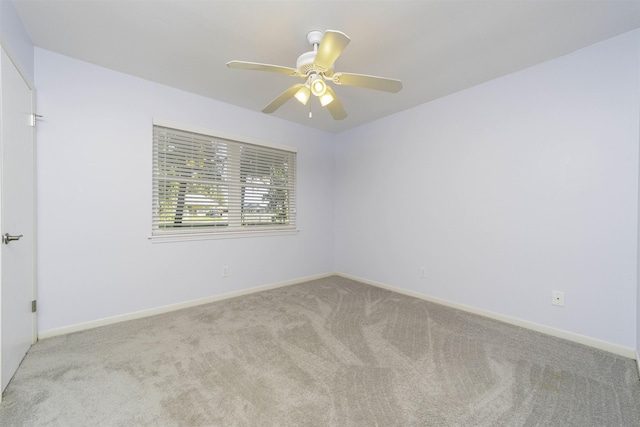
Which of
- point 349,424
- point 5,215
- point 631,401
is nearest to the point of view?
point 349,424

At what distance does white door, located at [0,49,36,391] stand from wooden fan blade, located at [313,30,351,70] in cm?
186

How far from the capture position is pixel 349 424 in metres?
1.33

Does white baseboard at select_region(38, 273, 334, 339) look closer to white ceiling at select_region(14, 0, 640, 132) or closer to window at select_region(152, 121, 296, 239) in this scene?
window at select_region(152, 121, 296, 239)

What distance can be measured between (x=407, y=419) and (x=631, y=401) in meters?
1.31

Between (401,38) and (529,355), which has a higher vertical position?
(401,38)

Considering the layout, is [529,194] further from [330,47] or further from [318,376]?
[318,376]

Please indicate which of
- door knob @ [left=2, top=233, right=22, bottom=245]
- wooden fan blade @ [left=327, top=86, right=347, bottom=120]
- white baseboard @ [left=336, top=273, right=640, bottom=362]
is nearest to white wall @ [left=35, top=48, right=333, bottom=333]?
door knob @ [left=2, top=233, right=22, bottom=245]

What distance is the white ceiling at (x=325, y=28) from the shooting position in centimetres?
174

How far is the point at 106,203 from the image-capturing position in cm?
250

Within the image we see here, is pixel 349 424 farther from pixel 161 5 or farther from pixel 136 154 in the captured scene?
pixel 136 154

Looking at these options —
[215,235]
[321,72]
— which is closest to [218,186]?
[215,235]

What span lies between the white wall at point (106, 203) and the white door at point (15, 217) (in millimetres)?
164

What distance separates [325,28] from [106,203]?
2.48 metres

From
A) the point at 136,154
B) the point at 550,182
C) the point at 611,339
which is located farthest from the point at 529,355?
the point at 136,154
